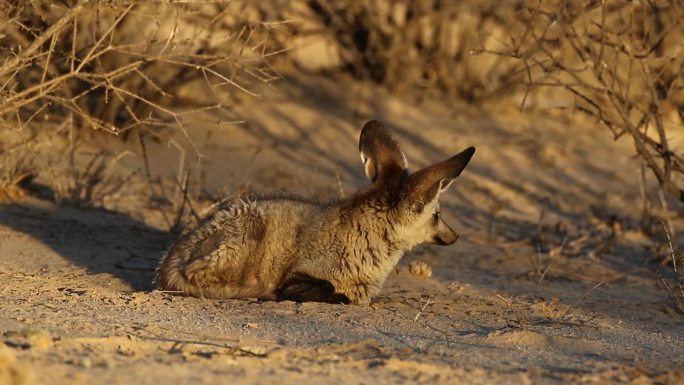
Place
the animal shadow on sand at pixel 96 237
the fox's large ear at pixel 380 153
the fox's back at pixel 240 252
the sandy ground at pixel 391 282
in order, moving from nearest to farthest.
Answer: the sandy ground at pixel 391 282
the fox's back at pixel 240 252
the fox's large ear at pixel 380 153
the animal shadow on sand at pixel 96 237

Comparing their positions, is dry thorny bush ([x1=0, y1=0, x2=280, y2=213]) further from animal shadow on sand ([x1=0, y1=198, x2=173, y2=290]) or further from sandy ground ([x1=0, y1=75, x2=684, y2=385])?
sandy ground ([x1=0, y1=75, x2=684, y2=385])

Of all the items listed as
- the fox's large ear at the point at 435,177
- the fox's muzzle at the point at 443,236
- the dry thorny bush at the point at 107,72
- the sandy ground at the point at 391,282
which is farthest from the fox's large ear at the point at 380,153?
the dry thorny bush at the point at 107,72

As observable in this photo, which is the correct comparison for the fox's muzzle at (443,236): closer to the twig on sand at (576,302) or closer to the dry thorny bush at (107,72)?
the twig on sand at (576,302)

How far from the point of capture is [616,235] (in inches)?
428

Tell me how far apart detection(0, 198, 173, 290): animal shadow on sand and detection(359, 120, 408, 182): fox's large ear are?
1.62m

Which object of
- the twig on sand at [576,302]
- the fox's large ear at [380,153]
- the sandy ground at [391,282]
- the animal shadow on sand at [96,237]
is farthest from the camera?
the animal shadow on sand at [96,237]

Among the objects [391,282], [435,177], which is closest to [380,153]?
[435,177]

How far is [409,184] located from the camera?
721 centimetres

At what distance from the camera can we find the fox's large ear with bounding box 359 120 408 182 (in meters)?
7.49

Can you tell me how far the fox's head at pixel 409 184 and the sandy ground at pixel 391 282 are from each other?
0.43m

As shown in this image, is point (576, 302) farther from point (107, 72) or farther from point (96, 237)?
point (107, 72)

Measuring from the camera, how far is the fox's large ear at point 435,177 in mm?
7031

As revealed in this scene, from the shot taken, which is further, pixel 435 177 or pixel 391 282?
pixel 391 282

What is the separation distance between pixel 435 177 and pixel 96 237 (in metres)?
3.30
